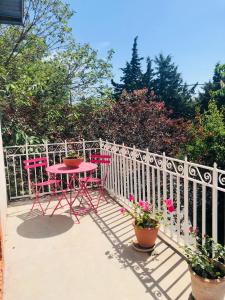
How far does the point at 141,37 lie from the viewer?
2327 cm

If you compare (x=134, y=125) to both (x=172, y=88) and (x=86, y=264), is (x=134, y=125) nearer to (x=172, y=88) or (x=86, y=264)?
(x=86, y=264)

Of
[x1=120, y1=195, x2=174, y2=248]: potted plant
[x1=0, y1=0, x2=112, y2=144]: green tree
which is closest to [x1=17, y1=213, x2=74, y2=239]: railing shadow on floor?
[x1=120, y1=195, x2=174, y2=248]: potted plant

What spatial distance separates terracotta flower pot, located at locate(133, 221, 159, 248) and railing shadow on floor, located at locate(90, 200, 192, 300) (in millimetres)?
129

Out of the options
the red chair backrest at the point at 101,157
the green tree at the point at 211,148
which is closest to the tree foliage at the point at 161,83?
the green tree at the point at 211,148

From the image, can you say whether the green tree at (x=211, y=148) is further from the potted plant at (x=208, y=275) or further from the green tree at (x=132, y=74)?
the green tree at (x=132, y=74)

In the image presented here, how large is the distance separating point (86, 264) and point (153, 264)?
2.83 feet

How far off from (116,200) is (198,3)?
7865 millimetres

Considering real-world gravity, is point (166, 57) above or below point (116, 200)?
above

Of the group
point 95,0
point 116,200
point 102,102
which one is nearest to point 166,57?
point 95,0

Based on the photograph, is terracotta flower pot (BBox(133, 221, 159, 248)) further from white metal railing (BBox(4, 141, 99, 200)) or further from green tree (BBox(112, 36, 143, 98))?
green tree (BBox(112, 36, 143, 98))

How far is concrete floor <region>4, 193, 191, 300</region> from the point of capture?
2912mm

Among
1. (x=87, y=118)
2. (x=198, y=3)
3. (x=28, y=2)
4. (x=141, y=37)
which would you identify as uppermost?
(x=141, y=37)

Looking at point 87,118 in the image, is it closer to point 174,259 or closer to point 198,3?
point 198,3

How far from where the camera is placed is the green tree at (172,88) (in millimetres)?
21172
